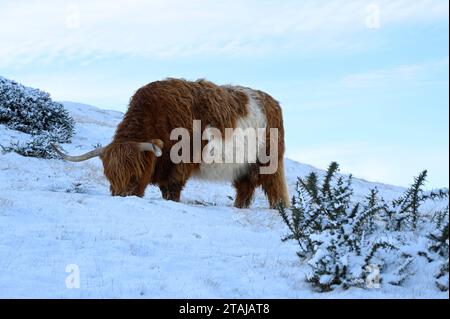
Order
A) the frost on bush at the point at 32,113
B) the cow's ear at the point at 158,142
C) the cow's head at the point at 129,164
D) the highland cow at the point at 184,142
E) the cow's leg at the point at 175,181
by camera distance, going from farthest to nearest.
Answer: the frost on bush at the point at 32,113 → the cow's leg at the point at 175,181 → the cow's ear at the point at 158,142 → the highland cow at the point at 184,142 → the cow's head at the point at 129,164

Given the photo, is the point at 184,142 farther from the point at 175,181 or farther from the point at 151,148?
the point at 151,148

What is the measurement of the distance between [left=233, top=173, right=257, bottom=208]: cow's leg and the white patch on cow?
161mm

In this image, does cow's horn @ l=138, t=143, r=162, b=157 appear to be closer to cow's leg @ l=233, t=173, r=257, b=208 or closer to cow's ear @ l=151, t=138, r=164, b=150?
cow's ear @ l=151, t=138, r=164, b=150

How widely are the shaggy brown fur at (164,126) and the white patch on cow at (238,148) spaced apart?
0.12m

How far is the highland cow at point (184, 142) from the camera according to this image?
416 inches

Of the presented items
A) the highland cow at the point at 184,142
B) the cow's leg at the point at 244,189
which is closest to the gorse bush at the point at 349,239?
the highland cow at the point at 184,142

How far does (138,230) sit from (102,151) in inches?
122

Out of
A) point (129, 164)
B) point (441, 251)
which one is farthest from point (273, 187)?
point (441, 251)

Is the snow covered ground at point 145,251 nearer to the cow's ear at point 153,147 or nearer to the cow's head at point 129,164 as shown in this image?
Result: the cow's head at point 129,164

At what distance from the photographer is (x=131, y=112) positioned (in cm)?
1141

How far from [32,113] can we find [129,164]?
9.65 meters

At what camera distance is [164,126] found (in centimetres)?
1125
